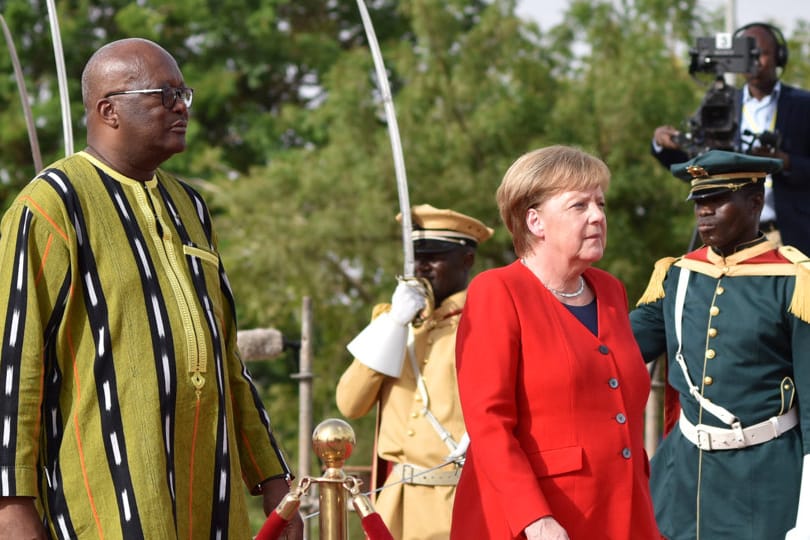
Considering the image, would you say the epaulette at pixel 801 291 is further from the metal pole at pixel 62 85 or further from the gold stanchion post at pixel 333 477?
the metal pole at pixel 62 85

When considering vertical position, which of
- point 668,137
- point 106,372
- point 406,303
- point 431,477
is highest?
point 106,372

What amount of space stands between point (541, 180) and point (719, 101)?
3101 millimetres

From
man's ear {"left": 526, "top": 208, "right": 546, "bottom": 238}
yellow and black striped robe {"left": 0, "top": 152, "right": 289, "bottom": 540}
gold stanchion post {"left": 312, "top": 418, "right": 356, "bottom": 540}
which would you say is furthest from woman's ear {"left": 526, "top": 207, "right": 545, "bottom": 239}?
yellow and black striped robe {"left": 0, "top": 152, "right": 289, "bottom": 540}

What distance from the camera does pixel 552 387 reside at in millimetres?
3531

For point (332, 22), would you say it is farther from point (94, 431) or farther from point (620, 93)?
point (94, 431)

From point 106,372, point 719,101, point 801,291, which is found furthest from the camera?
point 719,101

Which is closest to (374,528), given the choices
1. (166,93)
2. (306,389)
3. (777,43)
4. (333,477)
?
(333,477)

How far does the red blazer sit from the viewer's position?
3.48 m

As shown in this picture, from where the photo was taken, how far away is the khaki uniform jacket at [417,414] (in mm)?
5184

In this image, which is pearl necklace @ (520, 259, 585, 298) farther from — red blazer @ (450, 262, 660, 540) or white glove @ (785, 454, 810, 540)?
white glove @ (785, 454, 810, 540)

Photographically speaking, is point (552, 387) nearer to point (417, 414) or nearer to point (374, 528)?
point (374, 528)

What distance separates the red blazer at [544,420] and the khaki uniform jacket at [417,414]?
1.54 m

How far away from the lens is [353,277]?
54.9ft

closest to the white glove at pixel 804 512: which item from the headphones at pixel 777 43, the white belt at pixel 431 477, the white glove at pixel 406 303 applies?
the white belt at pixel 431 477
